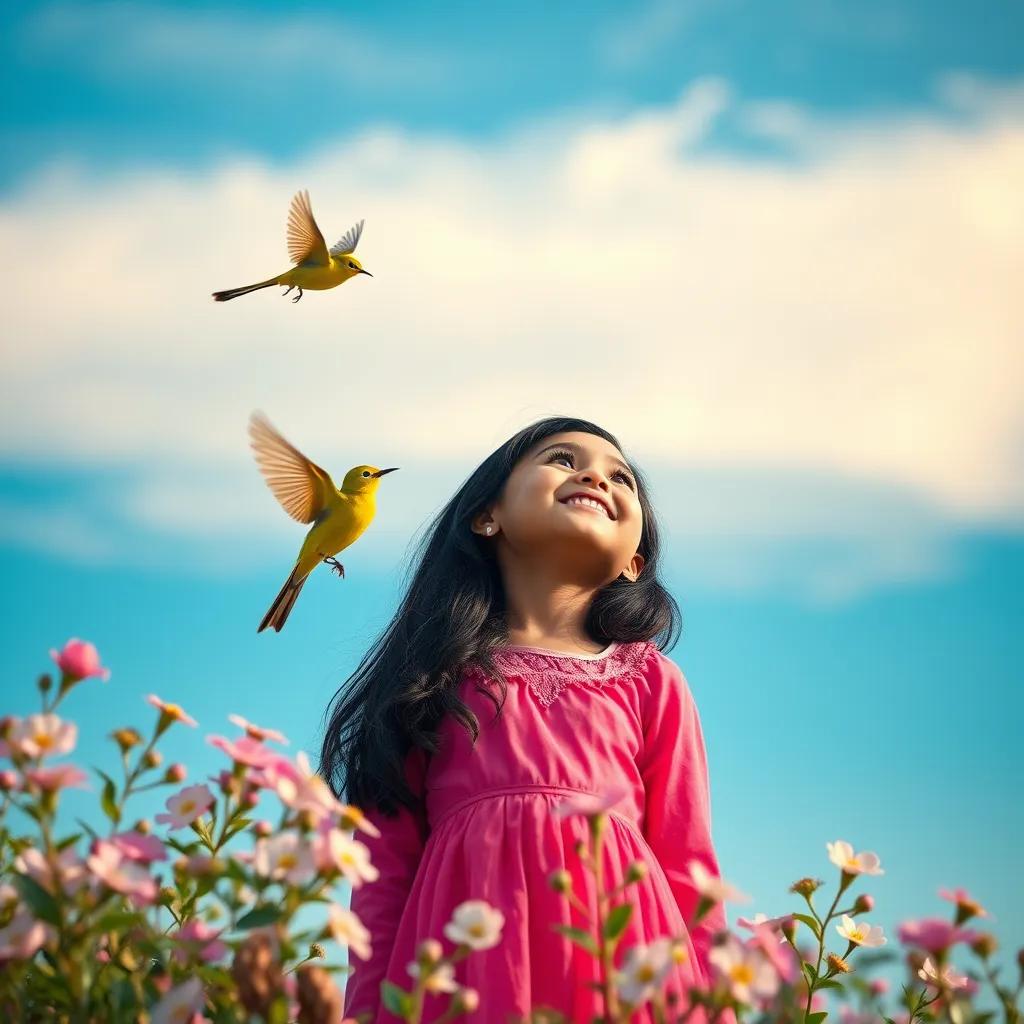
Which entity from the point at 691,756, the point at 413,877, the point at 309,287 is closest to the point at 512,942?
the point at 413,877

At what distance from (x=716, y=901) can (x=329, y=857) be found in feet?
1.51

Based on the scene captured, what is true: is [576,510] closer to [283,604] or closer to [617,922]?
[283,604]

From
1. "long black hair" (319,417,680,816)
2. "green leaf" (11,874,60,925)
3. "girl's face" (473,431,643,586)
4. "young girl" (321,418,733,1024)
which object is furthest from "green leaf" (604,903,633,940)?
"girl's face" (473,431,643,586)

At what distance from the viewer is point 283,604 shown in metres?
3.25

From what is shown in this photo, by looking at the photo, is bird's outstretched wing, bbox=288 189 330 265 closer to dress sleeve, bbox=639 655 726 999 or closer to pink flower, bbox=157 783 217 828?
dress sleeve, bbox=639 655 726 999

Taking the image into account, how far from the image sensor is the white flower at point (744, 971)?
1408mm

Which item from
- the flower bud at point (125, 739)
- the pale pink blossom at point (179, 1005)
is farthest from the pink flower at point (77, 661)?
the pale pink blossom at point (179, 1005)

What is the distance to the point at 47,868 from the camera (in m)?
1.55

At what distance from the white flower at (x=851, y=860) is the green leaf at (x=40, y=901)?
1.27 meters

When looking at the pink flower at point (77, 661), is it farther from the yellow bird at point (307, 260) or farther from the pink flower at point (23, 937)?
the yellow bird at point (307, 260)

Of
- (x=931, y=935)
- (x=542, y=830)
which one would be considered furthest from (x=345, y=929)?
(x=542, y=830)

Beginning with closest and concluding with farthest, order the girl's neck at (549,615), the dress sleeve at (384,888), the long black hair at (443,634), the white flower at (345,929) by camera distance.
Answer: the white flower at (345,929)
the dress sleeve at (384,888)
the long black hair at (443,634)
the girl's neck at (549,615)

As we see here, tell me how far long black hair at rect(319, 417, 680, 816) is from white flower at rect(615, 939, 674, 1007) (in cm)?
157

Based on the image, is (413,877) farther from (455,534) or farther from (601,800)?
(601,800)
